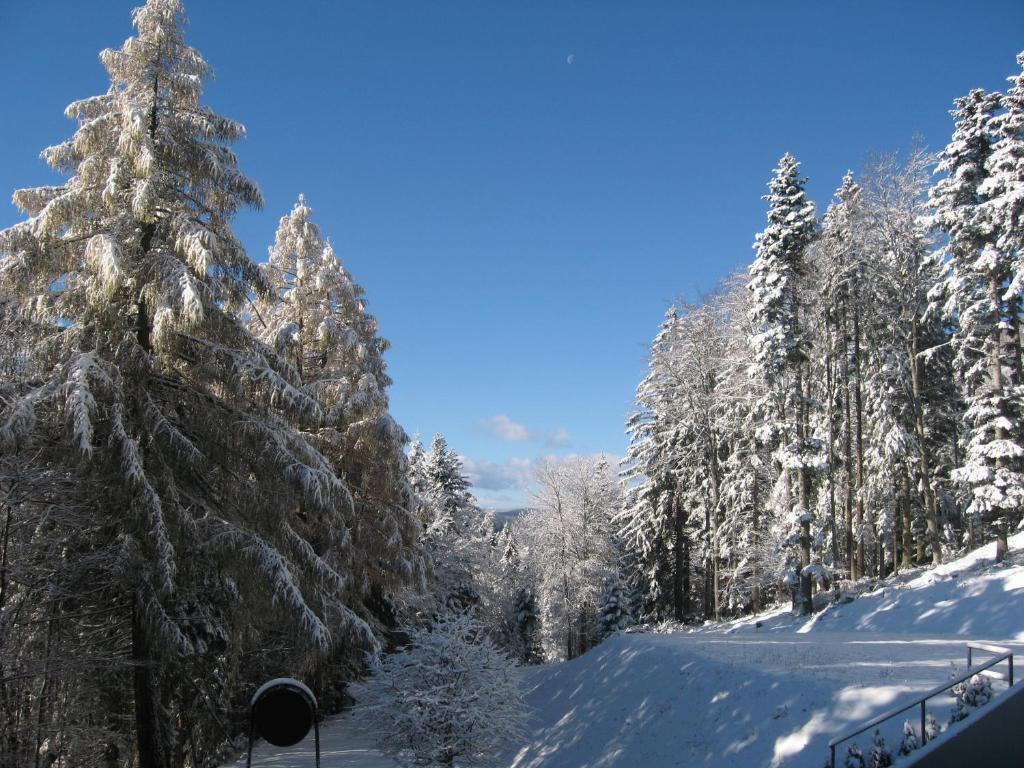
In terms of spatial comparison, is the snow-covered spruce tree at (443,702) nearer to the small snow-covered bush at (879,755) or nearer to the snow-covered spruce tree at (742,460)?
the small snow-covered bush at (879,755)

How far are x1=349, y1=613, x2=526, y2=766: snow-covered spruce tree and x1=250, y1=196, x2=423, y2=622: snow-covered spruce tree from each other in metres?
4.37

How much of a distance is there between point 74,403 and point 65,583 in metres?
2.85

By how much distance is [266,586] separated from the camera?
1045 cm

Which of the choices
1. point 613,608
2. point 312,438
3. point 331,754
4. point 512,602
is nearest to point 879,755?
point 331,754

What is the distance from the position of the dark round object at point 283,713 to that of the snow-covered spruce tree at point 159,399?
14.9 feet

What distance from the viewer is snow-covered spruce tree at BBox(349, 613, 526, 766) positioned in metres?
13.9

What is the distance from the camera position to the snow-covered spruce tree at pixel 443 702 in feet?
45.5

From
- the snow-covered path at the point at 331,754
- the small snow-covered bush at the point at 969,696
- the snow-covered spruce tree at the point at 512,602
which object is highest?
the small snow-covered bush at the point at 969,696

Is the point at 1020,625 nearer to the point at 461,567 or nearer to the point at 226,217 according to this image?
the point at 226,217

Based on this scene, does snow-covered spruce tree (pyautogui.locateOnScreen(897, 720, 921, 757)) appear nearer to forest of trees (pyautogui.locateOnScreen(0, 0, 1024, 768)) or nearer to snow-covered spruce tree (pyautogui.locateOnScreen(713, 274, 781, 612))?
forest of trees (pyautogui.locateOnScreen(0, 0, 1024, 768))

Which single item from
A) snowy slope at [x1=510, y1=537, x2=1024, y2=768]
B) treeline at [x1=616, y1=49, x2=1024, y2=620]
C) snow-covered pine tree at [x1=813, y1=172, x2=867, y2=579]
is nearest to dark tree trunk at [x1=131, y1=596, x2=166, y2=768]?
snowy slope at [x1=510, y1=537, x2=1024, y2=768]

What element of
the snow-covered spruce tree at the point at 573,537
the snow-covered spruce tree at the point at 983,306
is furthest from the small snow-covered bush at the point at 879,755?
the snow-covered spruce tree at the point at 573,537

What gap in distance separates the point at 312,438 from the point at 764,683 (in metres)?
12.7

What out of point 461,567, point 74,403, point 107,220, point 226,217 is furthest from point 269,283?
point 461,567
